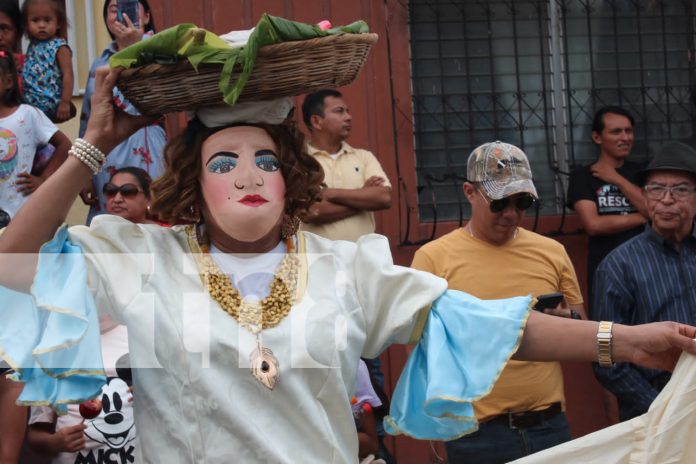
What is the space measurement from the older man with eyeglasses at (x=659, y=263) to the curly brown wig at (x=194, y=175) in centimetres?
199

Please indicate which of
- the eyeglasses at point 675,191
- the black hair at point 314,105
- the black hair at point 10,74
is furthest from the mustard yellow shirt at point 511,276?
the black hair at point 10,74

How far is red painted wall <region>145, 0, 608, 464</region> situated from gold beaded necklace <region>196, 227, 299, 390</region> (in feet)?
10.9

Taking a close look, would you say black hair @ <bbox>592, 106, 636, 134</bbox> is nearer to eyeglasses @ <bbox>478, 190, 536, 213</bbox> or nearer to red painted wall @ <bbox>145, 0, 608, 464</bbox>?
red painted wall @ <bbox>145, 0, 608, 464</bbox>

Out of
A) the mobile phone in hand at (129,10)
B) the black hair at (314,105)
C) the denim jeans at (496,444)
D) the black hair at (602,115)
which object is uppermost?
the mobile phone in hand at (129,10)

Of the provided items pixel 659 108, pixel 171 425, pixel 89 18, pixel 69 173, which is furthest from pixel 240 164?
pixel 659 108

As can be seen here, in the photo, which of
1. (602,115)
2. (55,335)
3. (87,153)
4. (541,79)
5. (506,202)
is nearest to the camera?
(55,335)

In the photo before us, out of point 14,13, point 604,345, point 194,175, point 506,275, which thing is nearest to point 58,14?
point 14,13

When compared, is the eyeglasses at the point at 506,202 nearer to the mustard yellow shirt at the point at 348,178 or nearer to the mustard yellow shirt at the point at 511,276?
the mustard yellow shirt at the point at 511,276

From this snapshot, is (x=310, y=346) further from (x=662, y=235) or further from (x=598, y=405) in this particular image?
(x=598, y=405)

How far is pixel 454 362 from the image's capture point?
3.53 m

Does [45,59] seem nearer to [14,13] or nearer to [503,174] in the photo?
[14,13]

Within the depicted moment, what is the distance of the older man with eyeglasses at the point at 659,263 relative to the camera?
530 centimetres

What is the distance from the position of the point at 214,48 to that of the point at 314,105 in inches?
121

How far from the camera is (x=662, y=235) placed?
17.9 ft
